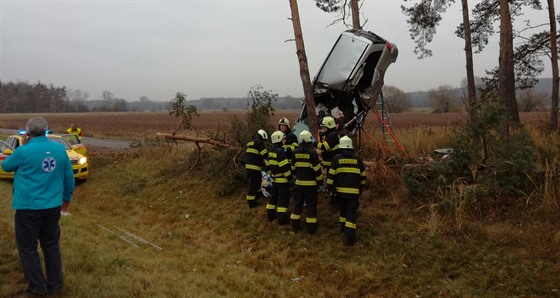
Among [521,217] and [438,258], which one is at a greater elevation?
[521,217]

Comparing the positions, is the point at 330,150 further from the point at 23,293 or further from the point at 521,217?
the point at 23,293

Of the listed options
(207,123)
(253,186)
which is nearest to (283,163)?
(253,186)

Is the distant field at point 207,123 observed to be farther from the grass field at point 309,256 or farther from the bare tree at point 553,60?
the grass field at point 309,256

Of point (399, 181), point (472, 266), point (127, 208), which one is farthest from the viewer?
point (127, 208)

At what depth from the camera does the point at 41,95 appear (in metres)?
108

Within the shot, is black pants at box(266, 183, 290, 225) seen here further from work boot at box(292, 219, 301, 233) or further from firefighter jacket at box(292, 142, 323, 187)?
firefighter jacket at box(292, 142, 323, 187)

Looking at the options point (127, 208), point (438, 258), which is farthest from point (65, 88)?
point (438, 258)

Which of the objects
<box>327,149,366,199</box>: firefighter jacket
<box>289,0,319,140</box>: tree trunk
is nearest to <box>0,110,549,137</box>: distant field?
<box>289,0,319,140</box>: tree trunk

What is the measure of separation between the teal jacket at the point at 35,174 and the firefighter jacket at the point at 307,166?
4085 millimetres

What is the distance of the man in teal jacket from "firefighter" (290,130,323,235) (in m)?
4.05

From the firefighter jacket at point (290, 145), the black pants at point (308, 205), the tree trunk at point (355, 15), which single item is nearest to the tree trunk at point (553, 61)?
the tree trunk at point (355, 15)

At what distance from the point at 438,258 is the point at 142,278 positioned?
4.11 m

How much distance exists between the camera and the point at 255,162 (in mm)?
8789

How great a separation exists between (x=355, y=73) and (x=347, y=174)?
2828 mm
